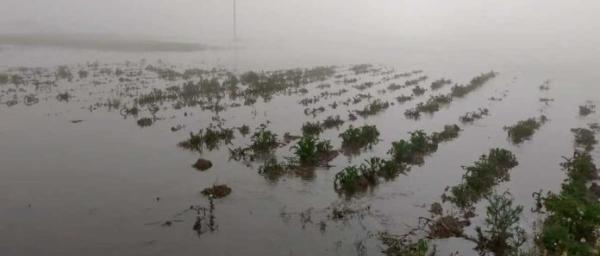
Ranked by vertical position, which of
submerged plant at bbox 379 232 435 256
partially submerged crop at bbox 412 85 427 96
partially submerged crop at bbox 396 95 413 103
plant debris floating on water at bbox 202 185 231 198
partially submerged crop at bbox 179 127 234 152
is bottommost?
submerged plant at bbox 379 232 435 256

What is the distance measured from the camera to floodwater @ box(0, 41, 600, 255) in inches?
397

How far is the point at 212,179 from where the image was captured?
13602 millimetres

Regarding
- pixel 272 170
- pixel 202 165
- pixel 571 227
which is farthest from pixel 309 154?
pixel 571 227

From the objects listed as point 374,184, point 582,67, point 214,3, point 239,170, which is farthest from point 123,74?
point 214,3

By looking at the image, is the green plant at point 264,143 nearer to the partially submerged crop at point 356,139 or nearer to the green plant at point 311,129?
the green plant at point 311,129

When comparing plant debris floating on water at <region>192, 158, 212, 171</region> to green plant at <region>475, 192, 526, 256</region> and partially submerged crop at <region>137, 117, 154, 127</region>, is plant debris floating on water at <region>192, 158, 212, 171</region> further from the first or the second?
green plant at <region>475, 192, 526, 256</region>

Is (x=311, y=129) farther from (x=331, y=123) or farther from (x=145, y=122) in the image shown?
(x=145, y=122)

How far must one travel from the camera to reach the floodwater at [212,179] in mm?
10086

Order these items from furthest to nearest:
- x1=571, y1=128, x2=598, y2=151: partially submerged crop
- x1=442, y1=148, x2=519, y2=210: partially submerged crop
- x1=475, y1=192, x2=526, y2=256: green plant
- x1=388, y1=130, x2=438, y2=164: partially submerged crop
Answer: x1=571, y1=128, x2=598, y2=151: partially submerged crop
x1=388, y1=130, x2=438, y2=164: partially submerged crop
x1=442, y1=148, x2=519, y2=210: partially submerged crop
x1=475, y1=192, x2=526, y2=256: green plant

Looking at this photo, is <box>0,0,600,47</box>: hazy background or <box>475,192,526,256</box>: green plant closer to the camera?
<box>475,192,526,256</box>: green plant

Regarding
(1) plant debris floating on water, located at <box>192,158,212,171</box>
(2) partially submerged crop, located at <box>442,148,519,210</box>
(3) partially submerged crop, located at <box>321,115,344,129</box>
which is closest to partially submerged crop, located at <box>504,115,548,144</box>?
(2) partially submerged crop, located at <box>442,148,519,210</box>

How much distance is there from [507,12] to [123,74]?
149716 mm

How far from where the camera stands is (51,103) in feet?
79.7

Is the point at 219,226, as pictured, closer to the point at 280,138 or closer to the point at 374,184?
the point at 374,184
